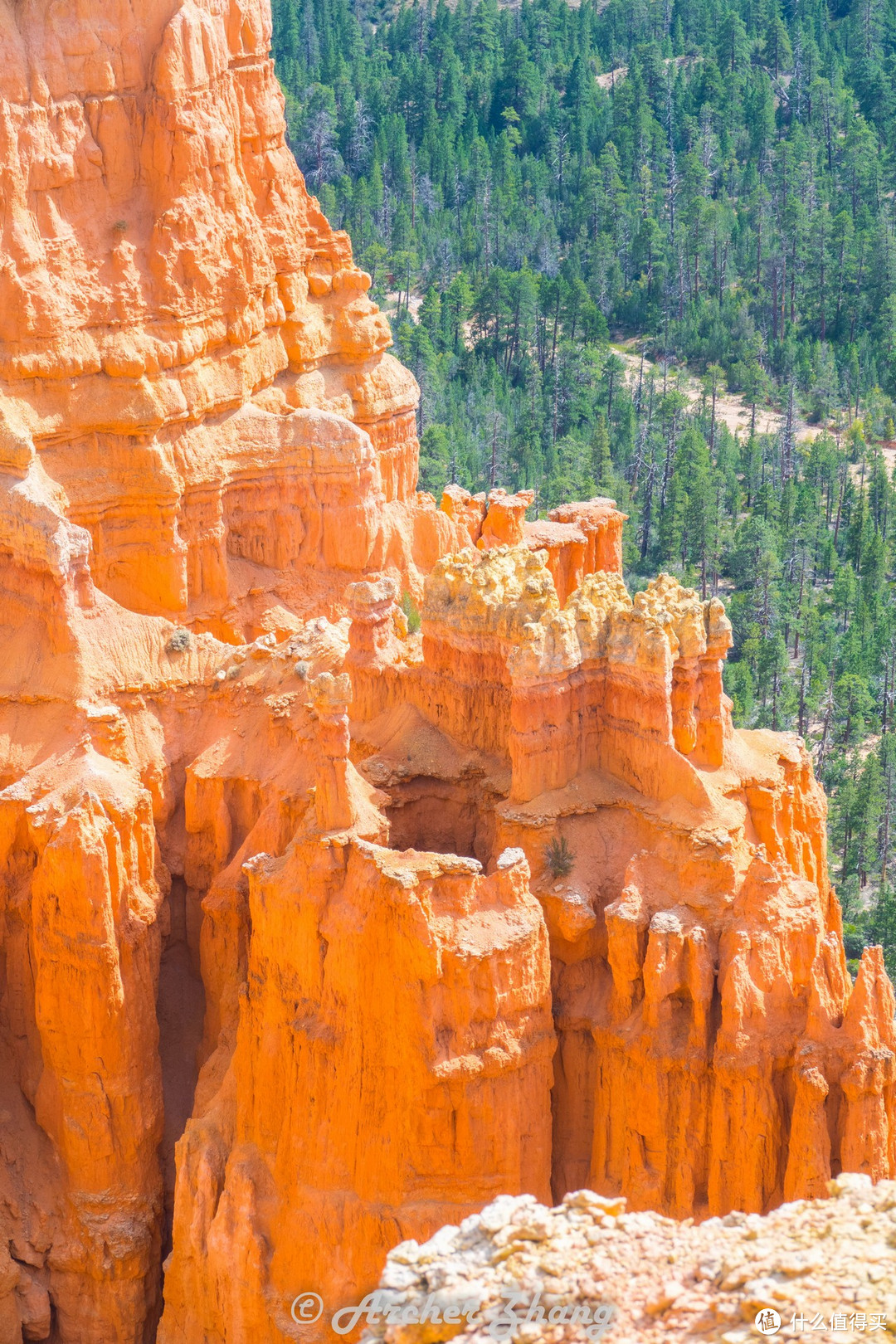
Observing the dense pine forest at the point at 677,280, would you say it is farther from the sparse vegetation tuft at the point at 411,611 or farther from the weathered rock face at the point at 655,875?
the weathered rock face at the point at 655,875

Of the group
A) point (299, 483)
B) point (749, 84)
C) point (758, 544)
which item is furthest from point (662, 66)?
point (299, 483)

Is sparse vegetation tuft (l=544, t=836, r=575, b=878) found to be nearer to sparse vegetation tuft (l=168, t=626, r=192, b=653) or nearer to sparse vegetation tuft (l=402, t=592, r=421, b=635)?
sparse vegetation tuft (l=168, t=626, r=192, b=653)

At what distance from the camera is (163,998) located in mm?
38406

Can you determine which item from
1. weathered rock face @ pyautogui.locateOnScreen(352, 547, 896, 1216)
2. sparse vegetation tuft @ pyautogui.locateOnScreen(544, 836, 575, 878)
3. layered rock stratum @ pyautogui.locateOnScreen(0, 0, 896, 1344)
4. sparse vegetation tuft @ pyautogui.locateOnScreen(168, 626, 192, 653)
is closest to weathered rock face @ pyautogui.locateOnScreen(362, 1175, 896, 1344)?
weathered rock face @ pyautogui.locateOnScreen(352, 547, 896, 1216)

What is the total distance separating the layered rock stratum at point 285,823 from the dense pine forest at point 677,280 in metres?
18.4

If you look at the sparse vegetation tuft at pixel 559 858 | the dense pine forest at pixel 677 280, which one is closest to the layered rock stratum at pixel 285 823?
the sparse vegetation tuft at pixel 559 858

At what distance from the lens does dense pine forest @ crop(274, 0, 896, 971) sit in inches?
2820

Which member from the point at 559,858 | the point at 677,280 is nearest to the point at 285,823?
the point at 559,858

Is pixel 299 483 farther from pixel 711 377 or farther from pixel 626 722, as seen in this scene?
pixel 711 377

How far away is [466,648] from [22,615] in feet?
27.5

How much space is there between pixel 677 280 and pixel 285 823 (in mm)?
72899

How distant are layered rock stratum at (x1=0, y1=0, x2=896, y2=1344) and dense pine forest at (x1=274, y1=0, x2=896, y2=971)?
18.4 meters

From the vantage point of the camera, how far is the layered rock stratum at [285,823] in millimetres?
31234

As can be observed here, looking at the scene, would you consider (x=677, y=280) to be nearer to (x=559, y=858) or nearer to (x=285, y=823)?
(x=285, y=823)
